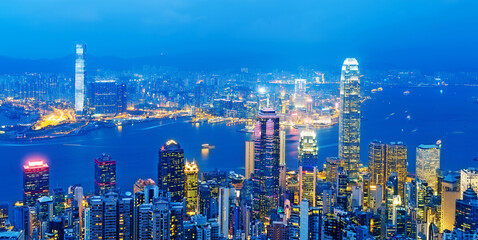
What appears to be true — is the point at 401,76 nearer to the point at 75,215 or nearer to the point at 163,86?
the point at 163,86

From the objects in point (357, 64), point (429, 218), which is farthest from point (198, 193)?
point (357, 64)

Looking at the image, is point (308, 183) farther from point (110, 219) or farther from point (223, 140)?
point (223, 140)

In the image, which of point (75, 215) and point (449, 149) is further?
point (449, 149)

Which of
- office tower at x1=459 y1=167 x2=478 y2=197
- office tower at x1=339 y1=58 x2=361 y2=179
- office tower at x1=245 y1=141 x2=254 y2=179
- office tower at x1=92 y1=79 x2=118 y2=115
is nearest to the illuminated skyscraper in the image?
office tower at x1=339 y1=58 x2=361 y2=179

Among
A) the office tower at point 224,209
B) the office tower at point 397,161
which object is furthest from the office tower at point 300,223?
the office tower at point 397,161

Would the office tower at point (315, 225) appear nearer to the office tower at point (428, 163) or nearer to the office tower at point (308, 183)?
the office tower at point (308, 183)
